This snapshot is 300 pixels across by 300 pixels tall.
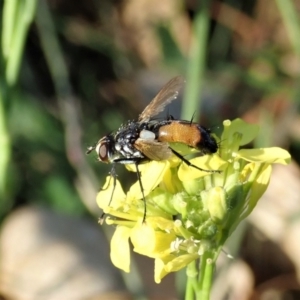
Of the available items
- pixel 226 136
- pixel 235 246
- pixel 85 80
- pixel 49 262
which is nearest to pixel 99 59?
pixel 85 80

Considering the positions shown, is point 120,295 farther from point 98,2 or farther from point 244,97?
point 98,2

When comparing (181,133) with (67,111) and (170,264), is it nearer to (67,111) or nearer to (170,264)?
(170,264)

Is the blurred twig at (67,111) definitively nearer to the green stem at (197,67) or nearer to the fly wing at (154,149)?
the green stem at (197,67)

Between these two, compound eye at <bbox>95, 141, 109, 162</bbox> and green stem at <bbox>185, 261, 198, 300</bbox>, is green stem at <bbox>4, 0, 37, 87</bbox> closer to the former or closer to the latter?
compound eye at <bbox>95, 141, 109, 162</bbox>

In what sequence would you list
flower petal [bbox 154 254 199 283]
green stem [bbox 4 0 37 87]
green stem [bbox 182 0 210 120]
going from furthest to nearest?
green stem [bbox 182 0 210 120] → green stem [bbox 4 0 37 87] → flower petal [bbox 154 254 199 283]

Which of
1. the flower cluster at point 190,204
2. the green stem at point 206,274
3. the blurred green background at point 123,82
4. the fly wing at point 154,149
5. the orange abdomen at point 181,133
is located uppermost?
the orange abdomen at point 181,133

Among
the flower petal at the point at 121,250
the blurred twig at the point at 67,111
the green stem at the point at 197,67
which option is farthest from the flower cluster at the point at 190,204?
the blurred twig at the point at 67,111

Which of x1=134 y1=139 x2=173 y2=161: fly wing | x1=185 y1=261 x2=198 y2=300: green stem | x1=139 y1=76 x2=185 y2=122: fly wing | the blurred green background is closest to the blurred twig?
the blurred green background

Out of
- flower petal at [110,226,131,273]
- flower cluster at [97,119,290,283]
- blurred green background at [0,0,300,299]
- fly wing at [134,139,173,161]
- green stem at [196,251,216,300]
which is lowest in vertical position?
blurred green background at [0,0,300,299]
